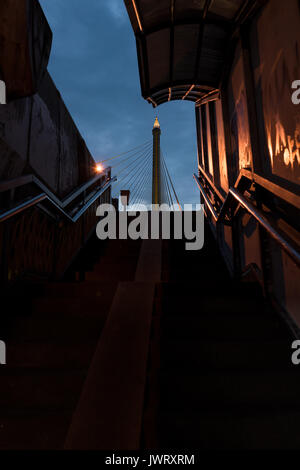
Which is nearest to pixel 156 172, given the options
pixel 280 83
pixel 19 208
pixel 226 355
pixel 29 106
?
pixel 29 106

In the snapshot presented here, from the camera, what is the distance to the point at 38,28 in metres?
2.53

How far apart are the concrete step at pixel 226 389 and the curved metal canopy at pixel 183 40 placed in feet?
11.8

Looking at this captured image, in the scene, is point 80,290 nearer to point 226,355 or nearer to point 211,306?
point 211,306

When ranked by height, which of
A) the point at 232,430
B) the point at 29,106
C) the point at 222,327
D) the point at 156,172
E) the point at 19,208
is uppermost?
the point at 156,172

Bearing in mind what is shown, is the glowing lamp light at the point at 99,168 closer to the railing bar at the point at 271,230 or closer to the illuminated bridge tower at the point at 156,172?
the railing bar at the point at 271,230

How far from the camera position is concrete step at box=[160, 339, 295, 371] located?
1.71 meters

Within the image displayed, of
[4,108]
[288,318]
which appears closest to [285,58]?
[288,318]

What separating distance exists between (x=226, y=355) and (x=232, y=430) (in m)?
0.50

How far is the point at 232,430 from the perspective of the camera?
132cm

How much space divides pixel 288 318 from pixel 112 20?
221177 mm

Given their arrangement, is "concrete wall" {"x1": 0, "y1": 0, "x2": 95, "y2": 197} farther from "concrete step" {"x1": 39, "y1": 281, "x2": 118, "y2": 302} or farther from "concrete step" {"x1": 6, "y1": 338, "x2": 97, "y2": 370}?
"concrete step" {"x1": 6, "y1": 338, "x2": 97, "y2": 370}

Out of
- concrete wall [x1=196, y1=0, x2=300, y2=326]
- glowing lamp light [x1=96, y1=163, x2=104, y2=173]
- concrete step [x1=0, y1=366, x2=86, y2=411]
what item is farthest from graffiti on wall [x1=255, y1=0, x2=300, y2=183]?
glowing lamp light [x1=96, y1=163, x2=104, y2=173]

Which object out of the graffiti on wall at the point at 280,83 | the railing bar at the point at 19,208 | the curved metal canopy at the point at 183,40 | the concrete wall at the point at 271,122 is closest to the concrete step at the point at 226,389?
the concrete wall at the point at 271,122

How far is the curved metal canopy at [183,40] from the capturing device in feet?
11.5
